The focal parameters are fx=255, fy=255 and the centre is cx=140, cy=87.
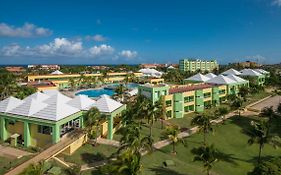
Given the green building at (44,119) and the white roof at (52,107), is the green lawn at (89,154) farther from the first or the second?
the white roof at (52,107)

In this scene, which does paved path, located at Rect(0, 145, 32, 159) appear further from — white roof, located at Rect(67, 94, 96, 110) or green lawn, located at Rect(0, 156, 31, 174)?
white roof, located at Rect(67, 94, 96, 110)

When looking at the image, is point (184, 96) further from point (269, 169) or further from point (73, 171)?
point (73, 171)

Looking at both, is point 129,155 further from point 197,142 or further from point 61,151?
point 197,142

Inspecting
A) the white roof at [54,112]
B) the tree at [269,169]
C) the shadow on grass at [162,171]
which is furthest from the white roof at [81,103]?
the tree at [269,169]

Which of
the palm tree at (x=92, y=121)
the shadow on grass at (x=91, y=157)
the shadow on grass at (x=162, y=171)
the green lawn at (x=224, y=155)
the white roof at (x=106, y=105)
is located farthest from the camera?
the white roof at (x=106, y=105)

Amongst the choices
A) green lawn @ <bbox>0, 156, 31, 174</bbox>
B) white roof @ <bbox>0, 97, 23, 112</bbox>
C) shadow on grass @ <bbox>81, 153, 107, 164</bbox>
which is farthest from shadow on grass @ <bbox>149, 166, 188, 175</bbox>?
white roof @ <bbox>0, 97, 23, 112</bbox>

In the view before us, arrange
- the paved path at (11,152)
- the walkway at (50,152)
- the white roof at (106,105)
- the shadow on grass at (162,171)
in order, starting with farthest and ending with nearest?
the white roof at (106,105), the shadow on grass at (162,171), the paved path at (11,152), the walkway at (50,152)

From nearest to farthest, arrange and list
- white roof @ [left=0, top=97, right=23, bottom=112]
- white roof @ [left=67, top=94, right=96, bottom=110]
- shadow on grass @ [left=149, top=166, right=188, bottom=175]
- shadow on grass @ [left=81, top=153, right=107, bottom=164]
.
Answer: shadow on grass @ [left=149, top=166, right=188, bottom=175], shadow on grass @ [left=81, top=153, right=107, bottom=164], white roof @ [left=0, top=97, right=23, bottom=112], white roof @ [left=67, top=94, right=96, bottom=110]
